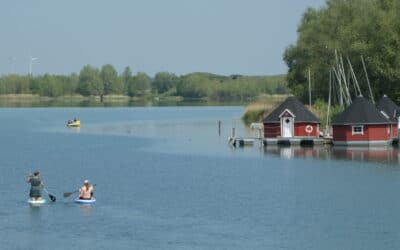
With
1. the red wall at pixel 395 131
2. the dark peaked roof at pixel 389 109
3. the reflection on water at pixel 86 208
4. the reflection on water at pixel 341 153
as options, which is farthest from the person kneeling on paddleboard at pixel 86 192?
the dark peaked roof at pixel 389 109

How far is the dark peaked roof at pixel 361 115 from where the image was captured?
250 ft

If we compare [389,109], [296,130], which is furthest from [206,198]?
[389,109]

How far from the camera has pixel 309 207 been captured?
45.4m

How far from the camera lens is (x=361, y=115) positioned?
76.6 m

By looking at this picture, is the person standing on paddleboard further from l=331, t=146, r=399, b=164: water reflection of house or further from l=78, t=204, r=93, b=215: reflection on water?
l=331, t=146, r=399, b=164: water reflection of house

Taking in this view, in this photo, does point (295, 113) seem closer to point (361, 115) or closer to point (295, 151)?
point (295, 151)

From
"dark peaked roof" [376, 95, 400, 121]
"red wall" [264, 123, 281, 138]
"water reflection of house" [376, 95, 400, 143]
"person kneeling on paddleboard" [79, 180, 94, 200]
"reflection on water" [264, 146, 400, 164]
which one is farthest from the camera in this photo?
"dark peaked roof" [376, 95, 400, 121]

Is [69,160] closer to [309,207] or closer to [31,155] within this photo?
[31,155]

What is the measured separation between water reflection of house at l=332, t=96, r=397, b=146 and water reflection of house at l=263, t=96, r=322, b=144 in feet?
7.88

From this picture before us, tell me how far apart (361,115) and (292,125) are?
19.6 feet

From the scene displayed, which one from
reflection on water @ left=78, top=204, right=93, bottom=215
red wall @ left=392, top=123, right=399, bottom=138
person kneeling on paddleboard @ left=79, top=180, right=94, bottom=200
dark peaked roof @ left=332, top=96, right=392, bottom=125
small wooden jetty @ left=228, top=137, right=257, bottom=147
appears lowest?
reflection on water @ left=78, top=204, right=93, bottom=215

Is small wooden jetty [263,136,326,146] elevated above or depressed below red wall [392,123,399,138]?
below

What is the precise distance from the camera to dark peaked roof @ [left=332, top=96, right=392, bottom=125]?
76.3 meters

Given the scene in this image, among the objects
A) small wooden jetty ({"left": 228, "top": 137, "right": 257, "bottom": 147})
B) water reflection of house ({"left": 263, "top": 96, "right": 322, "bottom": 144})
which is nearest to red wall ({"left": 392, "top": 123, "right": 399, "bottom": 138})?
water reflection of house ({"left": 263, "top": 96, "right": 322, "bottom": 144})
